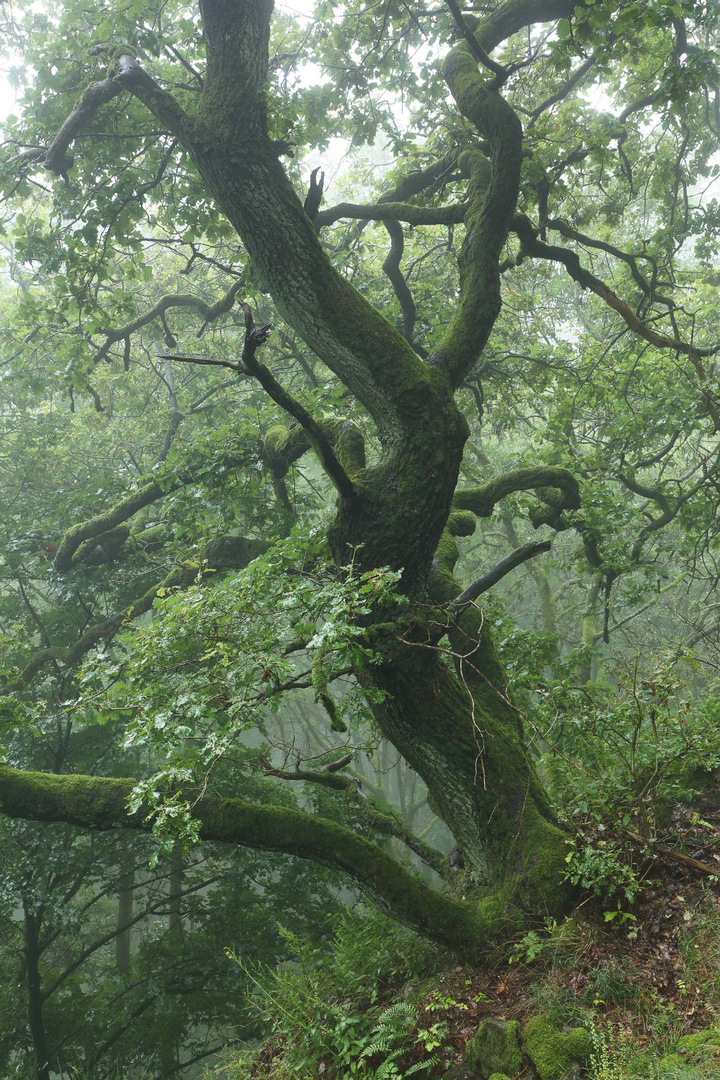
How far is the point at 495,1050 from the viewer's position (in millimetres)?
3062

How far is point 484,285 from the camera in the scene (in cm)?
488

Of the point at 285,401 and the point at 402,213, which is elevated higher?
the point at 402,213

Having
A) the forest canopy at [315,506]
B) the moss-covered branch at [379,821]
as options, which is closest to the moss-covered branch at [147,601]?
the forest canopy at [315,506]

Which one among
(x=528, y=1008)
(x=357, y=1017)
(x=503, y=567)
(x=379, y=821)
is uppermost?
(x=503, y=567)

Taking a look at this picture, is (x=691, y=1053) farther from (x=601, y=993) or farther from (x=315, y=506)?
(x=315, y=506)

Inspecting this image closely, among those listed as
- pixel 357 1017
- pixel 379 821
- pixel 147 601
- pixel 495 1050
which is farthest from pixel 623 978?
pixel 147 601

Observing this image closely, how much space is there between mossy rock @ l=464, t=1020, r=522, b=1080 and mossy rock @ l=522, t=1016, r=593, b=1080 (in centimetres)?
7

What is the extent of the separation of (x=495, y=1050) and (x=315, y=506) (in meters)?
5.70

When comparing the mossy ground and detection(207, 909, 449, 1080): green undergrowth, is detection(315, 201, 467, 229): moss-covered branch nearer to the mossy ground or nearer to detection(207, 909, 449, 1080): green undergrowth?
the mossy ground

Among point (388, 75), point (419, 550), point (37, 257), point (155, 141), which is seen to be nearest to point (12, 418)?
point (37, 257)

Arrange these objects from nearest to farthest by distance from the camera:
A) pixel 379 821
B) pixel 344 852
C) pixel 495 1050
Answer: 1. pixel 495 1050
2. pixel 344 852
3. pixel 379 821

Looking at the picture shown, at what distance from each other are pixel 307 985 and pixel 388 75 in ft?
29.5

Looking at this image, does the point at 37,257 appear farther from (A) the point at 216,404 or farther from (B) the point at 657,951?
(B) the point at 657,951

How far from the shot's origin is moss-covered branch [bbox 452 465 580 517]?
251 inches
